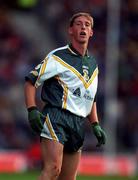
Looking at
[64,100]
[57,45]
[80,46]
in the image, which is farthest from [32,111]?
[57,45]

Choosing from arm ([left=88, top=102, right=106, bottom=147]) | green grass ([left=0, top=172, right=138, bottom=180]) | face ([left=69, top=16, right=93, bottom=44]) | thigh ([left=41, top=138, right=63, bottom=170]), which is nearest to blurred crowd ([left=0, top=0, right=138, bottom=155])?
green grass ([left=0, top=172, right=138, bottom=180])

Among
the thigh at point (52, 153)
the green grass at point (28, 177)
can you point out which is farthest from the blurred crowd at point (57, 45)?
the thigh at point (52, 153)

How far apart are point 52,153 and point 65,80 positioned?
2.58 feet

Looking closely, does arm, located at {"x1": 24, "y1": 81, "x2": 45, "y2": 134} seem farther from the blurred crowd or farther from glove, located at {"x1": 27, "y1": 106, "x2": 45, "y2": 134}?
the blurred crowd

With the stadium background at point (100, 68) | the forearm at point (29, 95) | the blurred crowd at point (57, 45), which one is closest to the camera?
the forearm at point (29, 95)

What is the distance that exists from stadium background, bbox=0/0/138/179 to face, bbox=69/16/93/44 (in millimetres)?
9342

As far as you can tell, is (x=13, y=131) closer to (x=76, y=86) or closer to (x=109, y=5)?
(x=109, y=5)

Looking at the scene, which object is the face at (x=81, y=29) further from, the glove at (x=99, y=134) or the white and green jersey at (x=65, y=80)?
the glove at (x=99, y=134)

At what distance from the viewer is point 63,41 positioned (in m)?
20.8

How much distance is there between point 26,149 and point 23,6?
11.0ft

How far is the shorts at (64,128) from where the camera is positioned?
9.23m

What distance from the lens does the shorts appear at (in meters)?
9.23

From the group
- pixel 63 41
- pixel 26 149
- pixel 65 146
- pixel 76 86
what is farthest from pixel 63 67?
pixel 63 41

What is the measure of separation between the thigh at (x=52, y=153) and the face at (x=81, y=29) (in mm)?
1118
